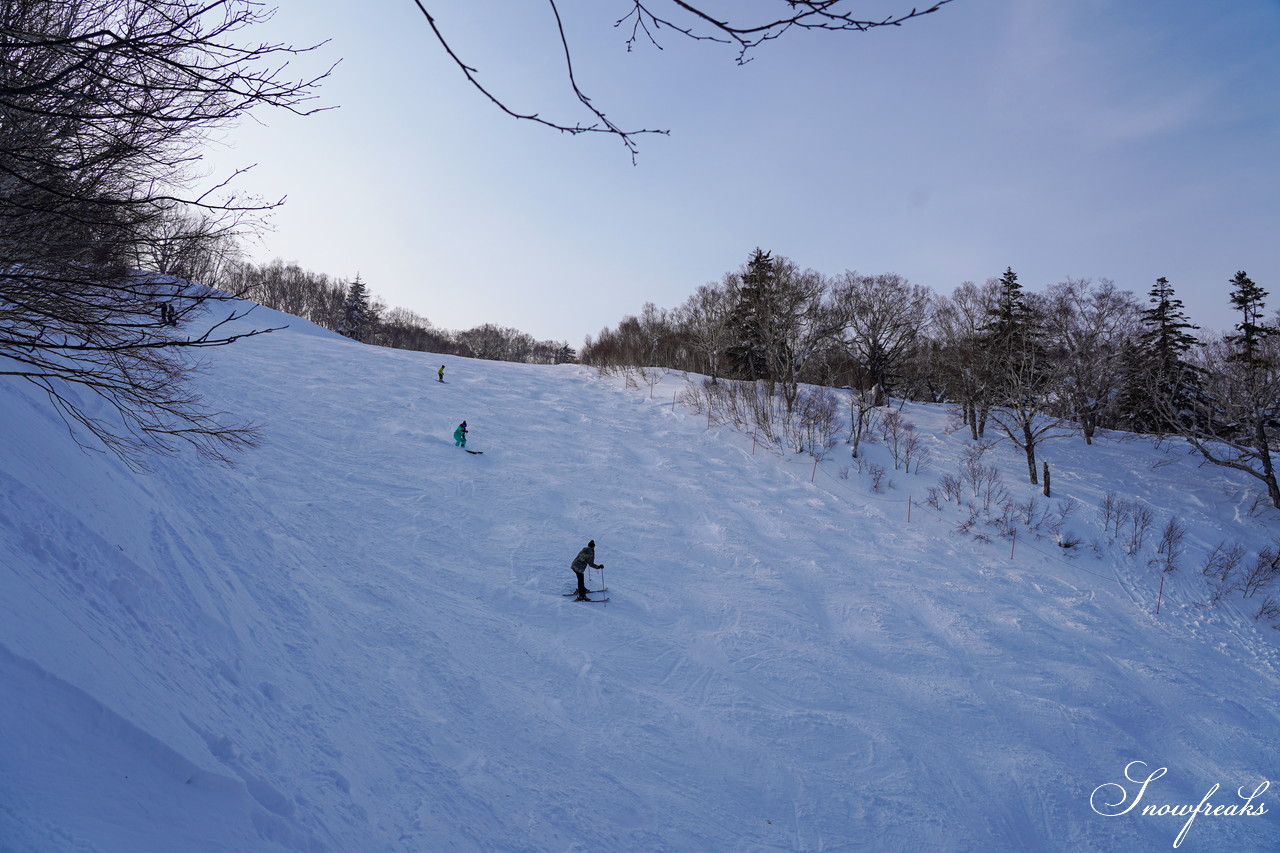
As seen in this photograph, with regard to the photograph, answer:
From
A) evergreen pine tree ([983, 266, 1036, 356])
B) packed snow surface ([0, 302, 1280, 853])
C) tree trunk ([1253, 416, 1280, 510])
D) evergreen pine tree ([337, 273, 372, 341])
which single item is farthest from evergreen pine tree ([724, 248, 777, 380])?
evergreen pine tree ([337, 273, 372, 341])

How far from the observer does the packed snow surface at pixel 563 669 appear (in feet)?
14.9

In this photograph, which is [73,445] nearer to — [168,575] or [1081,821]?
[168,575]

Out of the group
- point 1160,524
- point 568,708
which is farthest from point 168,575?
point 1160,524

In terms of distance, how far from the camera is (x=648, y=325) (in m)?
45.4

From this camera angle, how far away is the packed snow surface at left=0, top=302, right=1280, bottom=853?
14.9 ft

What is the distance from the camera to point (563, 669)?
8.45 meters

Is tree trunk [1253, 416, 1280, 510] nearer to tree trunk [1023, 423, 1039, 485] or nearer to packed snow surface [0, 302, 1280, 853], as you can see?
packed snow surface [0, 302, 1280, 853]

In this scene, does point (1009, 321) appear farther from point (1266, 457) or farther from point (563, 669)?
point (563, 669)

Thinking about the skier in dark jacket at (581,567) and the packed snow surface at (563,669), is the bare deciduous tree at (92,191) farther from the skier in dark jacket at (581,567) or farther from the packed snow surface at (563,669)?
the skier in dark jacket at (581,567)

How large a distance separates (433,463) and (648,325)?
31.1m

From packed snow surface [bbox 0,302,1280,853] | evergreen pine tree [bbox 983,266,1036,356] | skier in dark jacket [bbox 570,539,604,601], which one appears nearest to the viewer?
packed snow surface [bbox 0,302,1280,853]

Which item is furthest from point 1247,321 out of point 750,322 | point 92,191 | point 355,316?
point 355,316

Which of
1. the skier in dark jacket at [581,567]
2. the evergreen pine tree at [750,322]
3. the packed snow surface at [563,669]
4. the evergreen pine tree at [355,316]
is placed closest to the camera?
the packed snow surface at [563,669]

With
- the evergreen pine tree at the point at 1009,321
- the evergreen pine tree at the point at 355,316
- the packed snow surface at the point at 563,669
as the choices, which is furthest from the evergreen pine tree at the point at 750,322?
the evergreen pine tree at the point at 355,316
